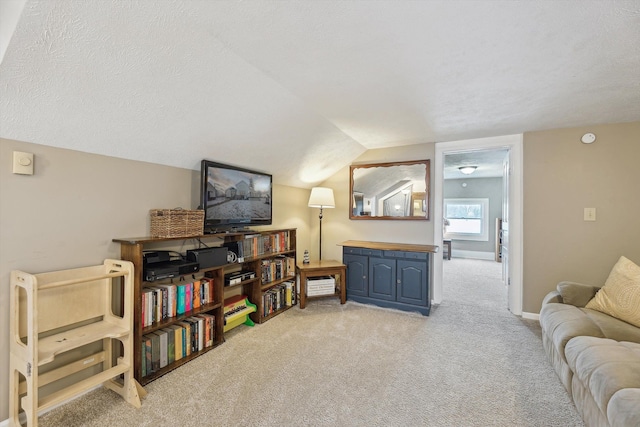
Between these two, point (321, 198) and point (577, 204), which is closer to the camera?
point (577, 204)

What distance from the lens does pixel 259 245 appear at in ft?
9.71

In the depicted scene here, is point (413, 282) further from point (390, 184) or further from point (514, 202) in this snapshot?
point (514, 202)

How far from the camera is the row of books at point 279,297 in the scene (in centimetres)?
300

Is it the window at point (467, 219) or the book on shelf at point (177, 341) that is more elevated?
the window at point (467, 219)

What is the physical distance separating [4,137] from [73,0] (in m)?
0.88

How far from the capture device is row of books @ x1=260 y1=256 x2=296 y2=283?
3.06 m

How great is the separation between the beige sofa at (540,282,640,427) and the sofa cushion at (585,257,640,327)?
5 centimetres

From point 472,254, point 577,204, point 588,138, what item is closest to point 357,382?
point 577,204

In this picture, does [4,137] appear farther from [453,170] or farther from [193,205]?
[453,170]

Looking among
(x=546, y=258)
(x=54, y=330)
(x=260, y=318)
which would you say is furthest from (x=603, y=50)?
(x=54, y=330)

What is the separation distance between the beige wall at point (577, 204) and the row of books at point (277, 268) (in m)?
2.78

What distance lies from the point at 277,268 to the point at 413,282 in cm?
163

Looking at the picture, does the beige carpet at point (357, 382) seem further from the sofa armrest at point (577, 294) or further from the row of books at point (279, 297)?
the sofa armrest at point (577, 294)

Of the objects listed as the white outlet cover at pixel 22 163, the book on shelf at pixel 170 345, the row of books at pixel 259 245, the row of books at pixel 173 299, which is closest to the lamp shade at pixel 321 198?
the row of books at pixel 259 245
